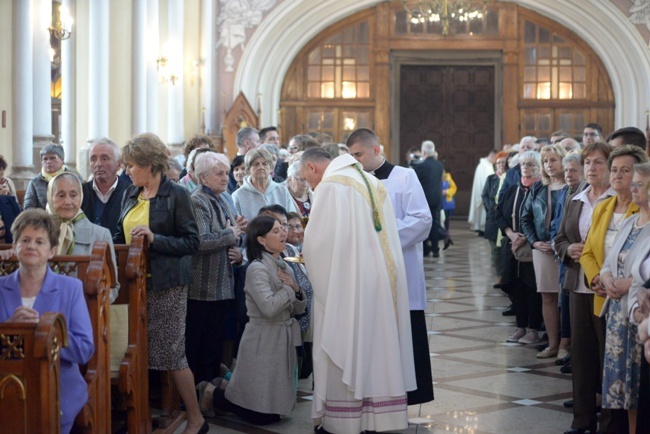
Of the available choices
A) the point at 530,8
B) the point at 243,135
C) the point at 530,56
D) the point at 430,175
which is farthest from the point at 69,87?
the point at 530,56

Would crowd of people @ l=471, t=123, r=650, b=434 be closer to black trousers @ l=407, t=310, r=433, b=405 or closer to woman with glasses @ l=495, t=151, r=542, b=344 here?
woman with glasses @ l=495, t=151, r=542, b=344

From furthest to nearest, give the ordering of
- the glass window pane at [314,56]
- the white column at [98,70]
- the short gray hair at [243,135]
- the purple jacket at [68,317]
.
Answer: the glass window pane at [314,56] < the white column at [98,70] < the short gray hair at [243,135] < the purple jacket at [68,317]

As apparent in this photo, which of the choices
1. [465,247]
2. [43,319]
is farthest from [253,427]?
[465,247]

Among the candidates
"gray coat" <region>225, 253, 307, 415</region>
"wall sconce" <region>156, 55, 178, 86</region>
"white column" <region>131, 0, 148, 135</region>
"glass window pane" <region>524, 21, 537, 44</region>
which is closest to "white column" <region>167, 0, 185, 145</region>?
"wall sconce" <region>156, 55, 178, 86</region>

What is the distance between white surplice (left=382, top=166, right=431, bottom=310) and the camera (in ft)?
20.3

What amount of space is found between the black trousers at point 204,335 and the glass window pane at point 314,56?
651 inches

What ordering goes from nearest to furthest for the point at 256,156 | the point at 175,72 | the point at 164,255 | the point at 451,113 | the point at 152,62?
the point at 164,255
the point at 256,156
the point at 152,62
the point at 175,72
the point at 451,113

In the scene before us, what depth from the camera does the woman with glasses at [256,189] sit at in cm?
766

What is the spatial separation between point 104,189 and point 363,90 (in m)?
16.6

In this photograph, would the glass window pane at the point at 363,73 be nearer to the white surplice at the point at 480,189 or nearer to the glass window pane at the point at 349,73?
the glass window pane at the point at 349,73

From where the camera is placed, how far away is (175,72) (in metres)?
16.8

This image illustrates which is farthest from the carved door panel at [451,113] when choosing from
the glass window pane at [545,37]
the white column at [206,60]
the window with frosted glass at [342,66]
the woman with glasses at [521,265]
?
the woman with glasses at [521,265]

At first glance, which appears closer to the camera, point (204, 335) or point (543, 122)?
point (204, 335)

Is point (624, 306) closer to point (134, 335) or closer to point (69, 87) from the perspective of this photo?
point (134, 335)
